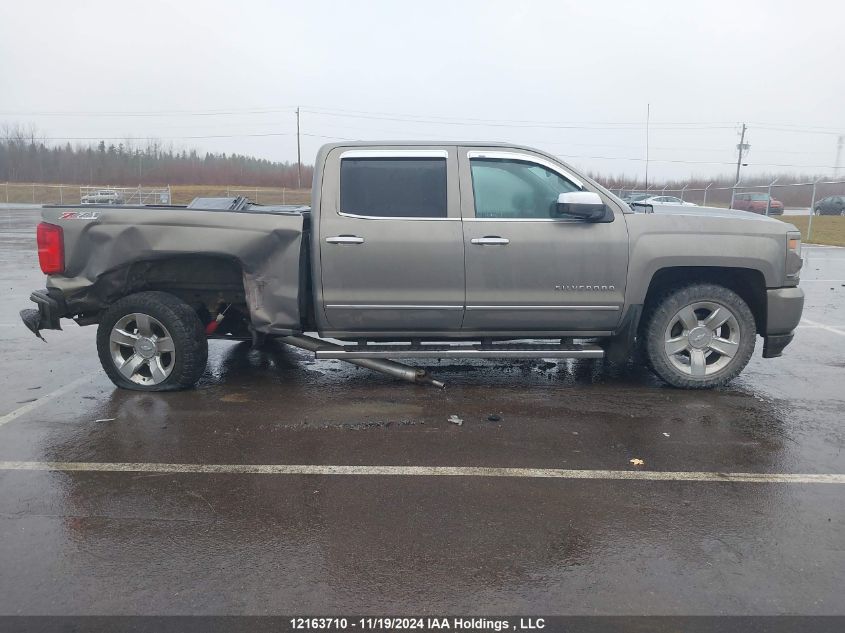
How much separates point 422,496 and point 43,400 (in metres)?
3.44

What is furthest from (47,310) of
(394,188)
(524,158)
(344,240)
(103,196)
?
(103,196)

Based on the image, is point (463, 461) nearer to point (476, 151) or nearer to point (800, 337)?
point (476, 151)

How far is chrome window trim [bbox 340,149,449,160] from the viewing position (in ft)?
17.4

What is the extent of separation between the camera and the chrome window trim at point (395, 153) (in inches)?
208

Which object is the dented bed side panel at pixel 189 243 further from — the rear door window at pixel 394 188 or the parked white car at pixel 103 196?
the parked white car at pixel 103 196

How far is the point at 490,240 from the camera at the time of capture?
513cm

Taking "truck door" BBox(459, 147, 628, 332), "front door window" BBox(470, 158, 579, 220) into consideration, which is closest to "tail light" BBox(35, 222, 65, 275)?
"truck door" BBox(459, 147, 628, 332)

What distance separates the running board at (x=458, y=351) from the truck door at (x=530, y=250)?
185mm

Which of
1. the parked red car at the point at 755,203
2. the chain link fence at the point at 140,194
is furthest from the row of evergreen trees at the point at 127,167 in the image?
the parked red car at the point at 755,203

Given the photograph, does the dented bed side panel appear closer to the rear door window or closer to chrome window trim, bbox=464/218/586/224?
the rear door window

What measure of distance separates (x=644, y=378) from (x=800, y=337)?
2815 mm

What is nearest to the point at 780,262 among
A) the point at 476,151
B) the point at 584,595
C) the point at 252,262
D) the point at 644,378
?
Result: the point at 644,378
